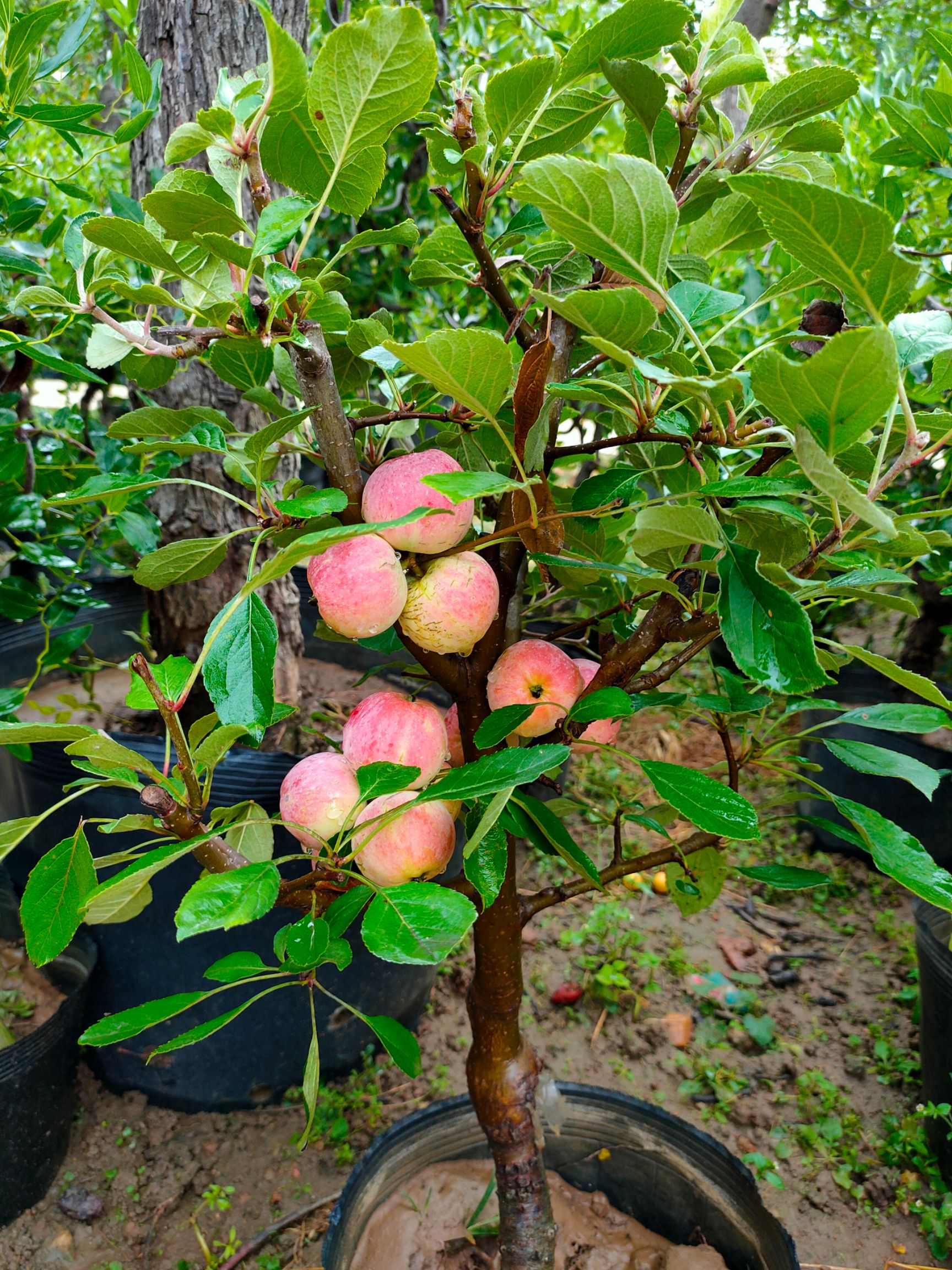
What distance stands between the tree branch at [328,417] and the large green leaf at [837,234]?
262 mm

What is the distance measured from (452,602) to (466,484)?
14 centimetres

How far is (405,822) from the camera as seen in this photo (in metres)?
0.61

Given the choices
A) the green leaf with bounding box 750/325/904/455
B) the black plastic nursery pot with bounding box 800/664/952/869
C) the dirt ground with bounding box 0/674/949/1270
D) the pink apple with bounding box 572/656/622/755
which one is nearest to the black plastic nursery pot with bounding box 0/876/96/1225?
the dirt ground with bounding box 0/674/949/1270

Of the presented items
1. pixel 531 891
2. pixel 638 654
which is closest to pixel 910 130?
pixel 638 654

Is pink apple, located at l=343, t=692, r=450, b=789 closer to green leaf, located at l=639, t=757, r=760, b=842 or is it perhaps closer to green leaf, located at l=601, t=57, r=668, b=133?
green leaf, located at l=639, t=757, r=760, b=842

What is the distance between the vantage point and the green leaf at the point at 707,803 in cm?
51

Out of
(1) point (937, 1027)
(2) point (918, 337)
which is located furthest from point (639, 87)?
(1) point (937, 1027)

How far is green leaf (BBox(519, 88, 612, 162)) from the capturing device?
1.97 feet

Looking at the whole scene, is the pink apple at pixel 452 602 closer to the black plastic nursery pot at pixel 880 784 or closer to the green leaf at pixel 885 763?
the green leaf at pixel 885 763

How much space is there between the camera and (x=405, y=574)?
58 cm

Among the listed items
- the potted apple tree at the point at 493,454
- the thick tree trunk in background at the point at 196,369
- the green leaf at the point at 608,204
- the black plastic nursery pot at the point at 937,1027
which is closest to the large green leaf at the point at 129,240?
the potted apple tree at the point at 493,454

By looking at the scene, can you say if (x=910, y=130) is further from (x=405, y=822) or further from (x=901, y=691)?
(x=901, y=691)

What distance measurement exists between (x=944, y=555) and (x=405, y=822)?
1.03m

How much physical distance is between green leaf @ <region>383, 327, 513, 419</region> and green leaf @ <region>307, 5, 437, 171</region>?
0.05ft
